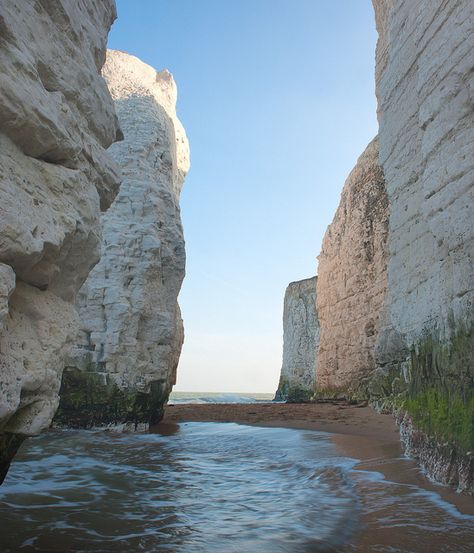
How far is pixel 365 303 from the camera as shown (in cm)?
1531

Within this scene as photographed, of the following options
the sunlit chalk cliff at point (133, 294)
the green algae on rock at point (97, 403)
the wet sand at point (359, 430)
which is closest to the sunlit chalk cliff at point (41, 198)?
the wet sand at point (359, 430)

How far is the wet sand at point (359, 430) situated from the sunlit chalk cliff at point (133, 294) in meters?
1.34

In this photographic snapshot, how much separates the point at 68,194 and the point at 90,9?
7.96 ft

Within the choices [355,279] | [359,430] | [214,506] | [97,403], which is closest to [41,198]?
[214,506]

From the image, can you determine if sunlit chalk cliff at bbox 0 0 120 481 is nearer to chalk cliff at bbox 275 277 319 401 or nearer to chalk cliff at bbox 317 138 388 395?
chalk cliff at bbox 317 138 388 395

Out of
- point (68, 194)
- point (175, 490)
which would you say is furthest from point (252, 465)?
point (68, 194)

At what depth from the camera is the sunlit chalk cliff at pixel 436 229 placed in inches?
158

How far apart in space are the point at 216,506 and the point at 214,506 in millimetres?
17

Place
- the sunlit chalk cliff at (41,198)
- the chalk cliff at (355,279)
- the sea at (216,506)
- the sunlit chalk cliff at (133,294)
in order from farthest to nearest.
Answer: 1. the chalk cliff at (355,279)
2. the sunlit chalk cliff at (133,294)
3. the sea at (216,506)
4. the sunlit chalk cliff at (41,198)

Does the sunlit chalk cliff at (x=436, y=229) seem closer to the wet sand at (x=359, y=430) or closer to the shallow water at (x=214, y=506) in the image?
the wet sand at (x=359, y=430)

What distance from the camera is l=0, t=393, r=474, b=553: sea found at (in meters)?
2.90

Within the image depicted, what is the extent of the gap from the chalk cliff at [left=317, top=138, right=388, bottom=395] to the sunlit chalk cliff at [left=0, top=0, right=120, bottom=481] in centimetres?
1166

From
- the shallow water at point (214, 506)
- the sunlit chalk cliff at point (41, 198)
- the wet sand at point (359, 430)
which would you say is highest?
the sunlit chalk cliff at point (41, 198)

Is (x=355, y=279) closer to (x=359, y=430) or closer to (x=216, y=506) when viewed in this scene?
(x=359, y=430)
